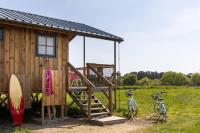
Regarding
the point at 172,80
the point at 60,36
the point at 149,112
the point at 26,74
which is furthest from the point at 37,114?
the point at 172,80

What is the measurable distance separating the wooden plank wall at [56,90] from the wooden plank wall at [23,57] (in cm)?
55

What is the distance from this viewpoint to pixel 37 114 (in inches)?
627

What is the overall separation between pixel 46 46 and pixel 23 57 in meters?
1.23

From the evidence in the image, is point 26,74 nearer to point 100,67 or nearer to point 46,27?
point 46,27

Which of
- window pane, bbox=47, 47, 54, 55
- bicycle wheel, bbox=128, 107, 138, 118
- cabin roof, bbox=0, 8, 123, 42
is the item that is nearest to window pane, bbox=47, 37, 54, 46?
window pane, bbox=47, 47, 54, 55

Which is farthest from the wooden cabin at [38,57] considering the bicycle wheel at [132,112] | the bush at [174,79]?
the bush at [174,79]

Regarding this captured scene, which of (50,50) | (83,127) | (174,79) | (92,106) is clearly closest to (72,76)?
(92,106)

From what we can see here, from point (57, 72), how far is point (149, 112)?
5671 mm

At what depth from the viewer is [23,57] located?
13969 millimetres

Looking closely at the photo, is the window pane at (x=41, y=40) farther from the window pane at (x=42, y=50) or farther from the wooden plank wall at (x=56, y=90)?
the wooden plank wall at (x=56, y=90)

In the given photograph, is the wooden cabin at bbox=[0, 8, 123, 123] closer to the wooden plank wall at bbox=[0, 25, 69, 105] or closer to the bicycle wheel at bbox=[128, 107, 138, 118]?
the wooden plank wall at bbox=[0, 25, 69, 105]

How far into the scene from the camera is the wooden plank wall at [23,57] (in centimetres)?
1338

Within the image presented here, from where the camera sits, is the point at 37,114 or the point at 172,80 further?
the point at 172,80

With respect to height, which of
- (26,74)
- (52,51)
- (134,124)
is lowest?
(134,124)
